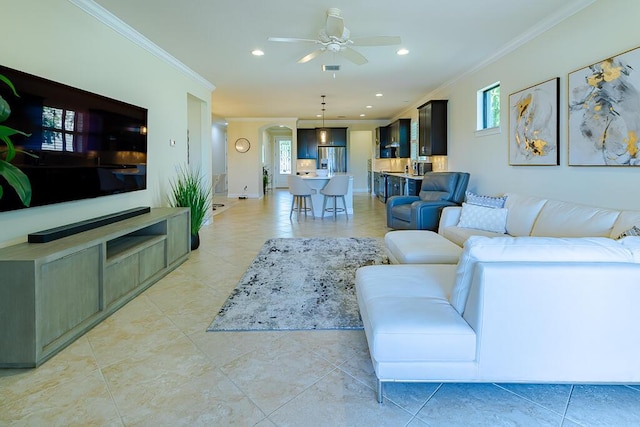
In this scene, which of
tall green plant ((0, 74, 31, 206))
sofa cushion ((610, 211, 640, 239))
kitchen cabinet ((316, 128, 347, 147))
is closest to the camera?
tall green plant ((0, 74, 31, 206))

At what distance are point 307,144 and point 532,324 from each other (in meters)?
11.2

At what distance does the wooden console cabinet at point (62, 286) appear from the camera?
2.02 meters

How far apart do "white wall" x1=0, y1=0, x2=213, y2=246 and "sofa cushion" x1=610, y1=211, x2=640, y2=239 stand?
13.4ft

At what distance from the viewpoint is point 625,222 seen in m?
2.51

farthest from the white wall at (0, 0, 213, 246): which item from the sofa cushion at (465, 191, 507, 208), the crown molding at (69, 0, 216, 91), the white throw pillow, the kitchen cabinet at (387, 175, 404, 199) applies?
the kitchen cabinet at (387, 175, 404, 199)

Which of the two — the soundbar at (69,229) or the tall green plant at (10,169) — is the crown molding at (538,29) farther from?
the soundbar at (69,229)

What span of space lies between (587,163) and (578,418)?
245cm

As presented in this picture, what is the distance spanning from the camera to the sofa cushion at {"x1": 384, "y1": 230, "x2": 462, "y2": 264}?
9.88 feet

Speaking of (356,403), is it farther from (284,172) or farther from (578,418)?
(284,172)

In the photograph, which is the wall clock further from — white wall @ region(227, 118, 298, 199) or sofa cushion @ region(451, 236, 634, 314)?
sofa cushion @ region(451, 236, 634, 314)

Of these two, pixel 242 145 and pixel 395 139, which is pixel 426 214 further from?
pixel 242 145

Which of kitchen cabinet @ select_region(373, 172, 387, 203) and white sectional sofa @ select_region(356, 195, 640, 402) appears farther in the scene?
kitchen cabinet @ select_region(373, 172, 387, 203)

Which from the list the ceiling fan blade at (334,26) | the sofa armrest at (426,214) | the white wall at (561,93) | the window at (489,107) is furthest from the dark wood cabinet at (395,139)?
the ceiling fan blade at (334,26)

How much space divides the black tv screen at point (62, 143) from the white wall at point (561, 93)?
398 centimetres
